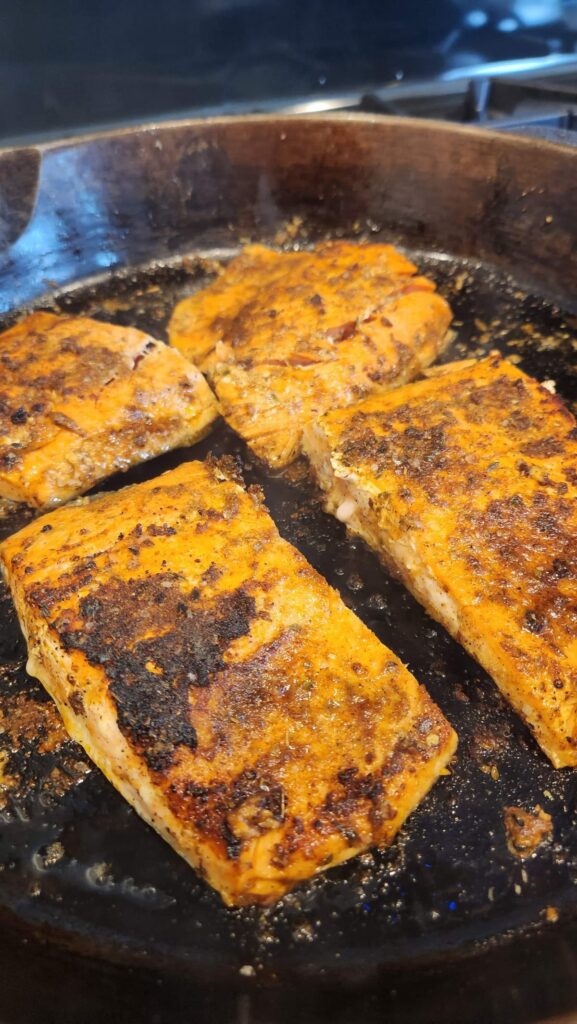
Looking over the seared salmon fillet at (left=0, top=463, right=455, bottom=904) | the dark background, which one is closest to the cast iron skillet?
the seared salmon fillet at (left=0, top=463, right=455, bottom=904)

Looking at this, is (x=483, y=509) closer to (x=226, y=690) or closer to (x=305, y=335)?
(x=226, y=690)

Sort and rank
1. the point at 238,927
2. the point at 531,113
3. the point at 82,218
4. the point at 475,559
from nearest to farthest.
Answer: the point at 238,927, the point at 475,559, the point at 82,218, the point at 531,113

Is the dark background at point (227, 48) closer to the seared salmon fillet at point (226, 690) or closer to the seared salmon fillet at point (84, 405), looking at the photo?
the seared salmon fillet at point (84, 405)

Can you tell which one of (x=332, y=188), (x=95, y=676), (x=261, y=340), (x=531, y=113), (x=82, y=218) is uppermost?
(x=531, y=113)

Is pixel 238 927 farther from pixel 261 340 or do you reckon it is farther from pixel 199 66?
pixel 199 66

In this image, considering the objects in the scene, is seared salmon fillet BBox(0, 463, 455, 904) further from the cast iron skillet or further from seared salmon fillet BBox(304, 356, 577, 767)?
seared salmon fillet BBox(304, 356, 577, 767)

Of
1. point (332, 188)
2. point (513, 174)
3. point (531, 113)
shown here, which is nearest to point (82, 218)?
point (332, 188)

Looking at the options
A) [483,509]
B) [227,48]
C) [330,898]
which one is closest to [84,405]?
[483,509]
